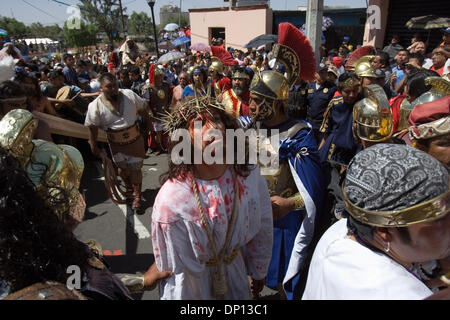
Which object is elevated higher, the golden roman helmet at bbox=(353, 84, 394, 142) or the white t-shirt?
the golden roman helmet at bbox=(353, 84, 394, 142)

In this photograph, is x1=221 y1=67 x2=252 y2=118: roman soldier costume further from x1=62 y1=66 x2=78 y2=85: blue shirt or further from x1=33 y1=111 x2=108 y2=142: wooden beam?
x1=62 y1=66 x2=78 y2=85: blue shirt

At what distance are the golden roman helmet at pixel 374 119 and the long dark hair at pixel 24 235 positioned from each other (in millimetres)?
2162

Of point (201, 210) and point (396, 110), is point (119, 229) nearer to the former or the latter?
point (201, 210)

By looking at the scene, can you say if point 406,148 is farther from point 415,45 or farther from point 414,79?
point 415,45

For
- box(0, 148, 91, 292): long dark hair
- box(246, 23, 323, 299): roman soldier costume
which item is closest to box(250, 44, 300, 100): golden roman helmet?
box(246, 23, 323, 299): roman soldier costume

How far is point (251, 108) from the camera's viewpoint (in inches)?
97.8

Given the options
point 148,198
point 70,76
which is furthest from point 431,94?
point 70,76

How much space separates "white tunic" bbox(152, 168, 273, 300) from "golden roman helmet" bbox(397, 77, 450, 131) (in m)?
1.70

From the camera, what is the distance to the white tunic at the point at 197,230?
144cm

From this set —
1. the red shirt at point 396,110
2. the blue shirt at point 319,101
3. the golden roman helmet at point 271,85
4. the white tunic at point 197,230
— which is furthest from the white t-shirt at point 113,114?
the red shirt at point 396,110

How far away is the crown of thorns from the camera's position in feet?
4.98

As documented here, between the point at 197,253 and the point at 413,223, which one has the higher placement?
the point at 413,223
